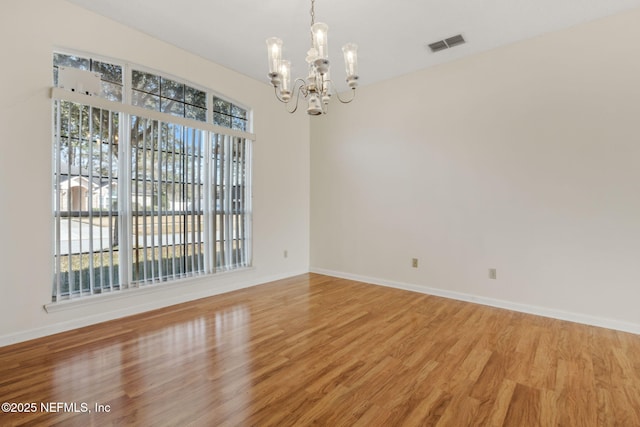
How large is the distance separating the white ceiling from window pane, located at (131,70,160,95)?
436mm

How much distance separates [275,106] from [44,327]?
12.5 feet

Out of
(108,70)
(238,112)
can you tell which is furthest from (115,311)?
(238,112)

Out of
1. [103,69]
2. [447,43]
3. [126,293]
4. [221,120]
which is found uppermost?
[447,43]

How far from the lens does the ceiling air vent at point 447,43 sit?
333 cm

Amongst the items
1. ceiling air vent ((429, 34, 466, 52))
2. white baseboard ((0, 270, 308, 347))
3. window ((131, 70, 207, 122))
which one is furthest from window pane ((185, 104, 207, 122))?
ceiling air vent ((429, 34, 466, 52))

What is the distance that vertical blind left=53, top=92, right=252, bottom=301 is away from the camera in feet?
9.32

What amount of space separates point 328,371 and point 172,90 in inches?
136

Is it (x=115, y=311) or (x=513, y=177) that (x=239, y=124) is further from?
(x=513, y=177)

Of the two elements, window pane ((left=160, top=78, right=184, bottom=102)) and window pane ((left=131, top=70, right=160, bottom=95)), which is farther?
window pane ((left=160, top=78, right=184, bottom=102))

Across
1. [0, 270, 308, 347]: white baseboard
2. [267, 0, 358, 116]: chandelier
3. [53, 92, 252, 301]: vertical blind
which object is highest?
[267, 0, 358, 116]: chandelier

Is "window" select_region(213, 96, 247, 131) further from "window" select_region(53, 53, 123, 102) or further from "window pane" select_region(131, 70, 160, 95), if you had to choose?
"window" select_region(53, 53, 123, 102)

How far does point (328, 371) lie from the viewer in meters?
2.13

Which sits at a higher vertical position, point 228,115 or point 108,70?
point 108,70

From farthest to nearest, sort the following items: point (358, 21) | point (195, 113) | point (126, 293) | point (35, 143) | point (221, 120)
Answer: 1. point (221, 120)
2. point (195, 113)
3. point (126, 293)
4. point (358, 21)
5. point (35, 143)
